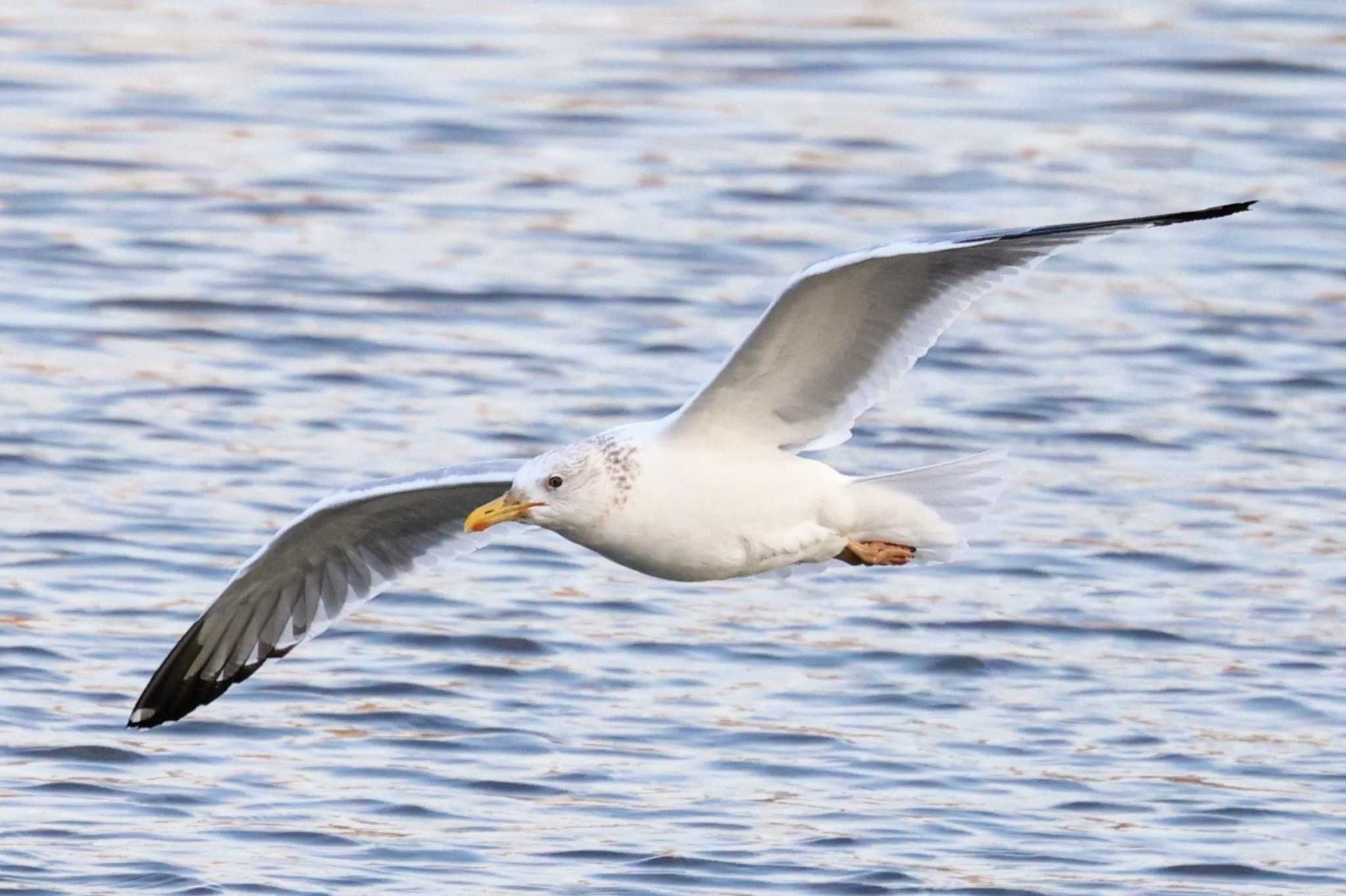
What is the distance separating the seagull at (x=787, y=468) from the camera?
785cm

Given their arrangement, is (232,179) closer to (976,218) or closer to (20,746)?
(976,218)

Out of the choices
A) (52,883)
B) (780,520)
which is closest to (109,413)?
(52,883)

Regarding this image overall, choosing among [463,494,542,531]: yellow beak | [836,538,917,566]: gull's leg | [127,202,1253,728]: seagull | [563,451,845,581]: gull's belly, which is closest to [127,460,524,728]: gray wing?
[127,202,1253,728]: seagull

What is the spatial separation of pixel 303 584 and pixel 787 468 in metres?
1.93

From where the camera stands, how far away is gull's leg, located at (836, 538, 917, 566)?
815cm

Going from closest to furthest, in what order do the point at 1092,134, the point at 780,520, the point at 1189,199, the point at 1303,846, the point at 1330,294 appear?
the point at 780,520 → the point at 1303,846 → the point at 1330,294 → the point at 1189,199 → the point at 1092,134

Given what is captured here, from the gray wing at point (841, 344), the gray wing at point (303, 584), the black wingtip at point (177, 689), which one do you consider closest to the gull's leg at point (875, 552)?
the gray wing at point (841, 344)

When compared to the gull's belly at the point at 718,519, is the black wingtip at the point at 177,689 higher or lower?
lower

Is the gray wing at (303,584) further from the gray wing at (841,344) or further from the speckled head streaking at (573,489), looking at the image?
the gray wing at (841,344)

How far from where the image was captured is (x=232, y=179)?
675 inches

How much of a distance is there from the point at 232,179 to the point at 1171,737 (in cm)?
885

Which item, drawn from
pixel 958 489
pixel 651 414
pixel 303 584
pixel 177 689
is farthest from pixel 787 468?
pixel 651 414

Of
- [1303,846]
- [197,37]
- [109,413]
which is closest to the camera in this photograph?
[1303,846]

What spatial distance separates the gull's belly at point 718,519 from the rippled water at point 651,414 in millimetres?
1117
